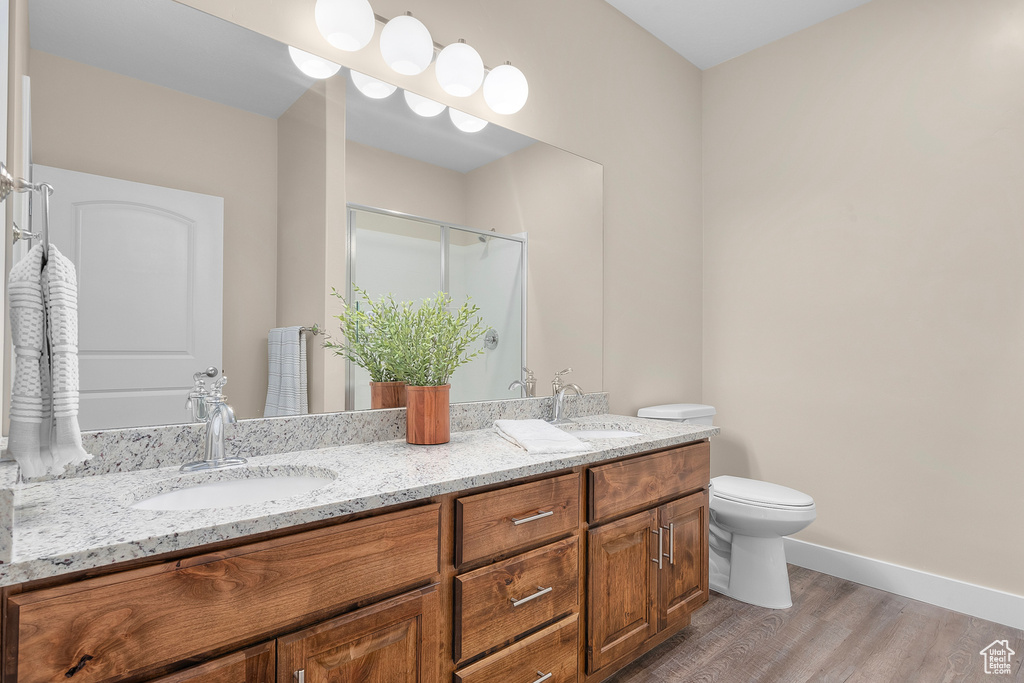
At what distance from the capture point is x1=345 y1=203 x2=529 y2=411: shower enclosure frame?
5.30 feet

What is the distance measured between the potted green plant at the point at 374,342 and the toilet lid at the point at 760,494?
59.7 inches

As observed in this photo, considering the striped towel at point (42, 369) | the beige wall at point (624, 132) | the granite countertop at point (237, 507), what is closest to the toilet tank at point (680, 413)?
the beige wall at point (624, 132)

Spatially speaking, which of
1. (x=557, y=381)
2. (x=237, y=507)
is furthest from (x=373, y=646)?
(x=557, y=381)

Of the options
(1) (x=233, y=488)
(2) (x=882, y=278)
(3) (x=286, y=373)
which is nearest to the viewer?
(1) (x=233, y=488)

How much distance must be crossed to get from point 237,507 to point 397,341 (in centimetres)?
73

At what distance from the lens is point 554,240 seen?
2227mm

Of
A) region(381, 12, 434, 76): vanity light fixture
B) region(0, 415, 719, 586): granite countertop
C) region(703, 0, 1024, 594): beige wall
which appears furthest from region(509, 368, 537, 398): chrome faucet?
region(703, 0, 1024, 594): beige wall

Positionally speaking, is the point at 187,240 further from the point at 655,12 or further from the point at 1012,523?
the point at 1012,523

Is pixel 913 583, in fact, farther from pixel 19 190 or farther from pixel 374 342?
pixel 19 190

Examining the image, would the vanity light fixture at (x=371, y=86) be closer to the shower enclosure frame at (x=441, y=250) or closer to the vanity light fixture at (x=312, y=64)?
the vanity light fixture at (x=312, y=64)

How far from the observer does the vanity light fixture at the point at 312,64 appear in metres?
1.53

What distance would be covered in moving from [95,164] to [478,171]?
3.75 feet

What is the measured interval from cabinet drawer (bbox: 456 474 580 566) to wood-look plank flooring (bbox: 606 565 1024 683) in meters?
0.75

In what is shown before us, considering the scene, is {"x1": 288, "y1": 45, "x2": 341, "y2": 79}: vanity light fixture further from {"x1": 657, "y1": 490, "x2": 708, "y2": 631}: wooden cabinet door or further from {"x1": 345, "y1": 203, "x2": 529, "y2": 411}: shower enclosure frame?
{"x1": 657, "y1": 490, "x2": 708, "y2": 631}: wooden cabinet door
